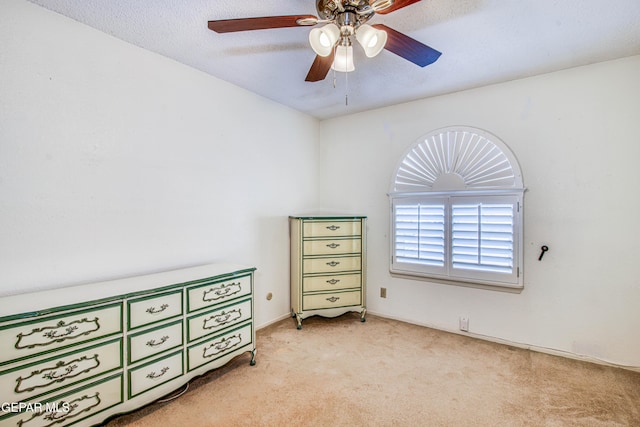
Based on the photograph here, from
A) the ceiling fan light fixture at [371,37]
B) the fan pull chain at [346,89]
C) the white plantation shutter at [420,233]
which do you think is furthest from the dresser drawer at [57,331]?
the white plantation shutter at [420,233]

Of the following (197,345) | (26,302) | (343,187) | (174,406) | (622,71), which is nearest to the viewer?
(26,302)

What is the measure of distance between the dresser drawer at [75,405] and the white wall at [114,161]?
0.67m

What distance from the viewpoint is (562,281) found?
2.57m

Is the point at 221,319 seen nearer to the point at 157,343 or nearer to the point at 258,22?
the point at 157,343

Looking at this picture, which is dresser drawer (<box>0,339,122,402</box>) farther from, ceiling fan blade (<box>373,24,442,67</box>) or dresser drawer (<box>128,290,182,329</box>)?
ceiling fan blade (<box>373,24,442,67</box>)

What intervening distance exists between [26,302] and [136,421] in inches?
35.6

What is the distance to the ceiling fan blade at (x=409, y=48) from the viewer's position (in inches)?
60.6

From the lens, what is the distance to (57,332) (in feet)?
4.94

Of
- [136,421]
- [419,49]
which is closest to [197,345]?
[136,421]

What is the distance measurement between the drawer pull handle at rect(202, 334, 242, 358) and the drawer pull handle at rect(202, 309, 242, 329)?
0.13m

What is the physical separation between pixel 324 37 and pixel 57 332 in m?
1.96

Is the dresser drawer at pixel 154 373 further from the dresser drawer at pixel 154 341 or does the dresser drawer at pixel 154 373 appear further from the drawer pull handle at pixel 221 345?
the drawer pull handle at pixel 221 345

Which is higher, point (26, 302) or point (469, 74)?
point (469, 74)

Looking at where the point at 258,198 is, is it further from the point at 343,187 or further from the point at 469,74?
the point at 469,74
